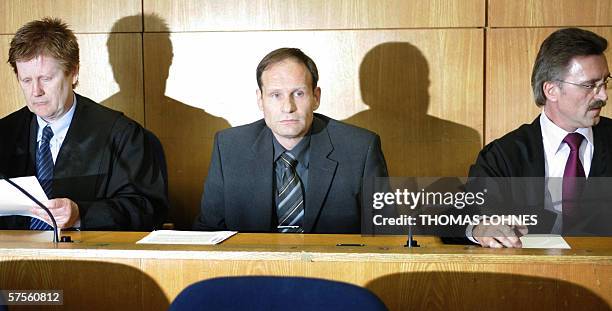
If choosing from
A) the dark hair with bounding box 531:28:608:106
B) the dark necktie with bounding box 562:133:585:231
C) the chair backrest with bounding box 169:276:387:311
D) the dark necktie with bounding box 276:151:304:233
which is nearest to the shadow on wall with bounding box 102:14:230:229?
the dark necktie with bounding box 276:151:304:233

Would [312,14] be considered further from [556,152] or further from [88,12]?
[556,152]

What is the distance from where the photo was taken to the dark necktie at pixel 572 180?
300cm

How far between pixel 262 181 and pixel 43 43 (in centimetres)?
97

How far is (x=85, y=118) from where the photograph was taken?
11.0 ft

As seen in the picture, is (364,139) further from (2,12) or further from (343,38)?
(2,12)

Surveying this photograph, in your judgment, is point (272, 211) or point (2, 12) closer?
point (272, 211)

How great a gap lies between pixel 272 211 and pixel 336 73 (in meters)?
1.32

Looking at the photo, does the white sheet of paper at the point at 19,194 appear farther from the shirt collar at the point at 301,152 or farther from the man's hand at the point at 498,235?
the man's hand at the point at 498,235

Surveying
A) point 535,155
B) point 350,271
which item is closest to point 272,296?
point 350,271

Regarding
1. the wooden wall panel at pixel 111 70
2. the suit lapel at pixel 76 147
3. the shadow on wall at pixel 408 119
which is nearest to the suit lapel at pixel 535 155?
the shadow on wall at pixel 408 119

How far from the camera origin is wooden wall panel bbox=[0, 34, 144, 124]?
4.34 meters

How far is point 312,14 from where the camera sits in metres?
4.25

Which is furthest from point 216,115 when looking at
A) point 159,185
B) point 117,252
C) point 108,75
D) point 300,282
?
point 300,282

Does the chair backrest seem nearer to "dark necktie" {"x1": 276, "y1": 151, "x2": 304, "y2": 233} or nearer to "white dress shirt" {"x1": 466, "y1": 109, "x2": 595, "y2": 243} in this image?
"dark necktie" {"x1": 276, "y1": 151, "x2": 304, "y2": 233}
